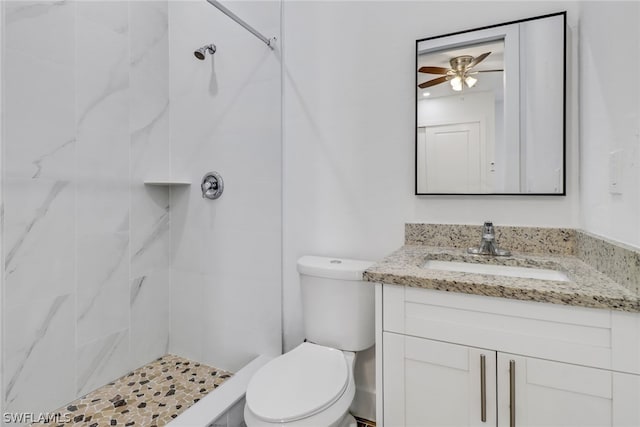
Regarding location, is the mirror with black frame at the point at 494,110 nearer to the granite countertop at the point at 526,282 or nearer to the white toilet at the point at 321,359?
the granite countertop at the point at 526,282

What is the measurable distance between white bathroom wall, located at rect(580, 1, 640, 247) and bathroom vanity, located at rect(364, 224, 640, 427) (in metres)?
0.10

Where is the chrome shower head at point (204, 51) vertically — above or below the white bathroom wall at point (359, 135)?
above

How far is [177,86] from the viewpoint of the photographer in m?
1.96

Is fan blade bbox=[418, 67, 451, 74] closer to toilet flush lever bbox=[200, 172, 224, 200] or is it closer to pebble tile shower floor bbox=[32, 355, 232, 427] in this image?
toilet flush lever bbox=[200, 172, 224, 200]

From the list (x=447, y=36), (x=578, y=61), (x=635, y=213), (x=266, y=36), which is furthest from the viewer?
(x=266, y=36)

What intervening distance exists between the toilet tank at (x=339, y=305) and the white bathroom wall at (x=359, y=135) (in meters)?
0.22

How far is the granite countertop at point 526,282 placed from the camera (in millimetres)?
799

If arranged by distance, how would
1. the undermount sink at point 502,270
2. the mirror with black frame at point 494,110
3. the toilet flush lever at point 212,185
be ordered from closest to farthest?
the undermount sink at point 502,270 → the mirror with black frame at point 494,110 → the toilet flush lever at point 212,185

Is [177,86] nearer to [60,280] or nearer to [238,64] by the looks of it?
[238,64]

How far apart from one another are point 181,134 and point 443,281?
1690mm

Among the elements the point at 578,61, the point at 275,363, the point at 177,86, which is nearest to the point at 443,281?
the point at 275,363

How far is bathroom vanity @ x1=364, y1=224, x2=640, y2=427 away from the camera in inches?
31.6

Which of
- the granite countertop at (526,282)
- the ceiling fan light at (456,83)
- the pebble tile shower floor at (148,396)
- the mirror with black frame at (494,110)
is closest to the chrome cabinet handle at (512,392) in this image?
the granite countertop at (526,282)

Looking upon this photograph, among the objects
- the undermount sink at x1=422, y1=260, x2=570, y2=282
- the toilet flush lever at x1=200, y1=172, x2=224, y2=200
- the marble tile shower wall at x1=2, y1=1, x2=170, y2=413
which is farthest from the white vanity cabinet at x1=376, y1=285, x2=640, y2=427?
the marble tile shower wall at x1=2, y1=1, x2=170, y2=413
